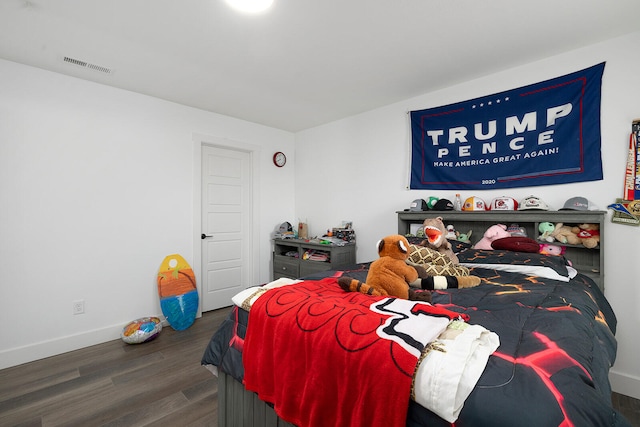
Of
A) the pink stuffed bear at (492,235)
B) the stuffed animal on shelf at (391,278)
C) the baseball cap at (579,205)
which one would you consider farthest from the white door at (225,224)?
the baseball cap at (579,205)

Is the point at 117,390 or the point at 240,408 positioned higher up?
the point at 240,408

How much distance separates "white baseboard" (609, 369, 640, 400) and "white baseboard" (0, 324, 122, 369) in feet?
13.8

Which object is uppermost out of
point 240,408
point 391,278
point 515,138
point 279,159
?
point 279,159

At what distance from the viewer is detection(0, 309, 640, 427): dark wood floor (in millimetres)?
1729

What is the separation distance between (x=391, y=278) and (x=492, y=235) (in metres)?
1.47

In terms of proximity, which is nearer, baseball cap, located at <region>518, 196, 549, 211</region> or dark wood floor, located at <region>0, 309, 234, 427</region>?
dark wood floor, located at <region>0, 309, 234, 427</region>

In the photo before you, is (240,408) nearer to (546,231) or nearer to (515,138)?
(546,231)

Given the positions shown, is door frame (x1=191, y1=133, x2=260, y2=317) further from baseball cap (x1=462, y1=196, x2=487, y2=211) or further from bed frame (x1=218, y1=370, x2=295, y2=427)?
baseball cap (x1=462, y1=196, x2=487, y2=211)

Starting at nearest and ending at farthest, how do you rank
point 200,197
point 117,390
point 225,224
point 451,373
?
point 451,373 → point 117,390 → point 200,197 → point 225,224

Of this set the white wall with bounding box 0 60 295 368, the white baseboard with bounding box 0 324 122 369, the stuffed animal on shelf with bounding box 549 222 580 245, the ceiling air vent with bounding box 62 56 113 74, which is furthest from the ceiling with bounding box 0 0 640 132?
the white baseboard with bounding box 0 324 122 369

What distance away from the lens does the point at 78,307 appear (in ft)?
8.73

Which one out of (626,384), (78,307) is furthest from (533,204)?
(78,307)

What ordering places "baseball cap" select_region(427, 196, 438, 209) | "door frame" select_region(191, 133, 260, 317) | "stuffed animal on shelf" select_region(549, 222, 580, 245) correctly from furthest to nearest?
"door frame" select_region(191, 133, 260, 317) → "baseball cap" select_region(427, 196, 438, 209) → "stuffed animal on shelf" select_region(549, 222, 580, 245)

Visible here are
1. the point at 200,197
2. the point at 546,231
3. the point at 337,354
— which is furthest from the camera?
the point at 200,197
